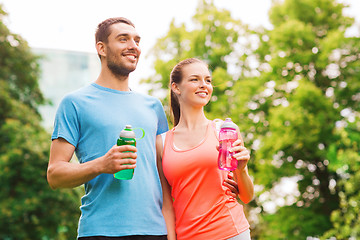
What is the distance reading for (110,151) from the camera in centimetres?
271

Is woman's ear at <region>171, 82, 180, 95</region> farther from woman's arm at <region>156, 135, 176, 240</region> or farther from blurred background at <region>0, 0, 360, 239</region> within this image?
blurred background at <region>0, 0, 360, 239</region>

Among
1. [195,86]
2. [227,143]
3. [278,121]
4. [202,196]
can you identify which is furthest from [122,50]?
[278,121]

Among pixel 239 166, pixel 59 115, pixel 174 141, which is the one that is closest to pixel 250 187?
pixel 239 166

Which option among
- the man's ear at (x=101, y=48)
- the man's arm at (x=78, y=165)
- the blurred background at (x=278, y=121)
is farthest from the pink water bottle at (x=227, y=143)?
the blurred background at (x=278, y=121)

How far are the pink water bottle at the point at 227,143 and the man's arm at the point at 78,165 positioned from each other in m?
0.74

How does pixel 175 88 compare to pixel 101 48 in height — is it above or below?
below

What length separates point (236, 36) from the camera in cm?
1955

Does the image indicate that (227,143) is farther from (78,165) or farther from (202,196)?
(78,165)

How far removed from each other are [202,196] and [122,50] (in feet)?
4.14

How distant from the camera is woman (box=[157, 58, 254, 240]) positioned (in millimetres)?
3172

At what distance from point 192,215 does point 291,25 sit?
1306 cm

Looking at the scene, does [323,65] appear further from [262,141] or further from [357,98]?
[262,141]

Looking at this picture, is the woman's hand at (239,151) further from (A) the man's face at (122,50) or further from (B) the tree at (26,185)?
(B) the tree at (26,185)

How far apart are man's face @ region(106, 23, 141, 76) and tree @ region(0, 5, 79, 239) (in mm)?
12741
